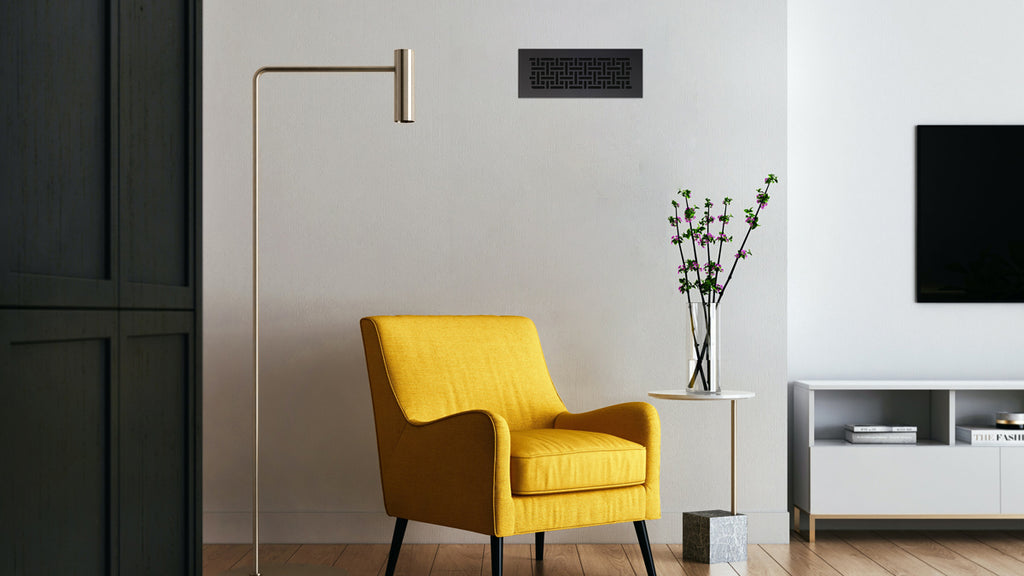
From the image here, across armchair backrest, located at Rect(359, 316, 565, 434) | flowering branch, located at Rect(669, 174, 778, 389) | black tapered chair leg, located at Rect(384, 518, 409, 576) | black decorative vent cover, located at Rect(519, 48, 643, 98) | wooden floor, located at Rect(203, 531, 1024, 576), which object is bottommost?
wooden floor, located at Rect(203, 531, 1024, 576)

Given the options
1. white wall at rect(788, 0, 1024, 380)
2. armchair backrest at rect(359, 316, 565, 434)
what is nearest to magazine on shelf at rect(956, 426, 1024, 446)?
white wall at rect(788, 0, 1024, 380)

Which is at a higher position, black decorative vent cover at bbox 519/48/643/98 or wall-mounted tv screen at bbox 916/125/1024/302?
black decorative vent cover at bbox 519/48/643/98

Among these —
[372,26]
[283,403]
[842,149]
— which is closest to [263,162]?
[372,26]

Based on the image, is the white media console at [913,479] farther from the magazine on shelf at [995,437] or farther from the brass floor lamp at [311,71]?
the brass floor lamp at [311,71]

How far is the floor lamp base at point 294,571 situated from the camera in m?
2.97

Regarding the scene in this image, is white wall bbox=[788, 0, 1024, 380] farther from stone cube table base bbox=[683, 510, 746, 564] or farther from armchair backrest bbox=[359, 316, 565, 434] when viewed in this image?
armchair backrest bbox=[359, 316, 565, 434]

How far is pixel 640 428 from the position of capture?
2.96 meters

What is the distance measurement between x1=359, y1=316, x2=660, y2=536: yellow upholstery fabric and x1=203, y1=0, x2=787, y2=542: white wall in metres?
0.41

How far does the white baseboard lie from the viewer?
358cm

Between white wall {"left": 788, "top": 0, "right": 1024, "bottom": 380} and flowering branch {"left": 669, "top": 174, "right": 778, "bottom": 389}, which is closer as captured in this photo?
flowering branch {"left": 669, "top": 174, "right": 778, "bottom": 389}
